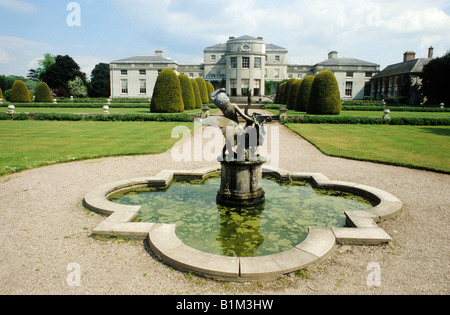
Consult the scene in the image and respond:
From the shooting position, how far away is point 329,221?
527 cm

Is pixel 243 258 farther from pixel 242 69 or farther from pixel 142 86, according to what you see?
pixel 142 86

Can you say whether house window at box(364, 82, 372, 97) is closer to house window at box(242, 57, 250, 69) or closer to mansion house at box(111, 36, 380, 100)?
mansion house at box(111, 36, 380, 100)

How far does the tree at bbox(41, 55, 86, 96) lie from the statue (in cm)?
6626

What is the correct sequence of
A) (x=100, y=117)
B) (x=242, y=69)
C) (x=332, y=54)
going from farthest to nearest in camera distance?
(x=332, y=54) → (x=242, y=69) → (x=100, y=117)

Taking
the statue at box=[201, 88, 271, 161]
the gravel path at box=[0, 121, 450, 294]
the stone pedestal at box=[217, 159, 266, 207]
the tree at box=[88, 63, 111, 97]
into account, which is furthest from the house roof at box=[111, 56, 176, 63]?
the stone pedestal at box=[217, 159, 266, 207]

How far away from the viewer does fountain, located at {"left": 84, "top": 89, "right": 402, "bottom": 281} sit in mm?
3592

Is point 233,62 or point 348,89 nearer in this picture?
point 233,62

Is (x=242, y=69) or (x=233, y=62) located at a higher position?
(x=233, y=62)

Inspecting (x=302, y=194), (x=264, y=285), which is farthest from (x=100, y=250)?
(x=302, y=194)

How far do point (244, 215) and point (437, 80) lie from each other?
43893mm

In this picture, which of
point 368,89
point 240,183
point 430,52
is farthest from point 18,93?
point 430,52

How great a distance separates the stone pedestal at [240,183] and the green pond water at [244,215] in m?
0.18

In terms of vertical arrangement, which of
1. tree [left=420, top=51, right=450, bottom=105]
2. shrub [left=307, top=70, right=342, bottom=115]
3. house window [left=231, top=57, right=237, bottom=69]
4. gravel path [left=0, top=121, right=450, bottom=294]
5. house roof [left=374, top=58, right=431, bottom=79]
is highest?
house window [left=231, top=57, right=237, bottom=69]

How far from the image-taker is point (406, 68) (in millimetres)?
45844
